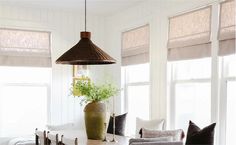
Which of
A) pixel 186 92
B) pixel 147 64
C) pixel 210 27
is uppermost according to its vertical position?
pixel 210 27

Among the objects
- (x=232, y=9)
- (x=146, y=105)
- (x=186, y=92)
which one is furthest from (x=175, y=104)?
(x=232, y=9)

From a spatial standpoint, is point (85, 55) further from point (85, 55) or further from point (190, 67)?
point (190, 67)

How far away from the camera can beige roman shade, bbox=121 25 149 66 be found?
230 inches

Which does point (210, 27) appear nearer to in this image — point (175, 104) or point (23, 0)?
point (175, 104)

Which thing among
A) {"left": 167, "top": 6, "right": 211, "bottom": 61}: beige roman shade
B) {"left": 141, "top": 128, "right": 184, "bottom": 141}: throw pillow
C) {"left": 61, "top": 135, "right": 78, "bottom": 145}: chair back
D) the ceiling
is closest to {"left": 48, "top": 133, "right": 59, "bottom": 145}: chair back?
{"left": 61, "top": 135, "right": 78, "bottom": 145}: chair back

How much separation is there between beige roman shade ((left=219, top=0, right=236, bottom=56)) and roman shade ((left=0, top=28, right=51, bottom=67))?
3496mm

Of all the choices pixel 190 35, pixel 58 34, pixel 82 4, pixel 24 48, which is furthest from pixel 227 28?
pixel 24 48

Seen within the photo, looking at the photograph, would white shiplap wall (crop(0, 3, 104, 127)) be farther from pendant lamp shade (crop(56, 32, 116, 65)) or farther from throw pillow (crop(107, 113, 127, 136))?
pendant lamp shade (crop(56, 32, 116, 65))

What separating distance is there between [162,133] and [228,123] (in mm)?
834

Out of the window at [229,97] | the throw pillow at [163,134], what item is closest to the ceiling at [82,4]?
the window at [229,97]

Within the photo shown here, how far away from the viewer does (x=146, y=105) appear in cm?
602

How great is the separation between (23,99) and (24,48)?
3.22 feet

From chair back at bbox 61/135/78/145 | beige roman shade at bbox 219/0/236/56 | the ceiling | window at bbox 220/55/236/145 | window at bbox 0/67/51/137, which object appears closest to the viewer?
chair back at bbox 61/135/78/145

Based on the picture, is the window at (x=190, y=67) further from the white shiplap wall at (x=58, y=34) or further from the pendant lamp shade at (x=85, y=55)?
the white shiplap wall at (x=58, y=34)
